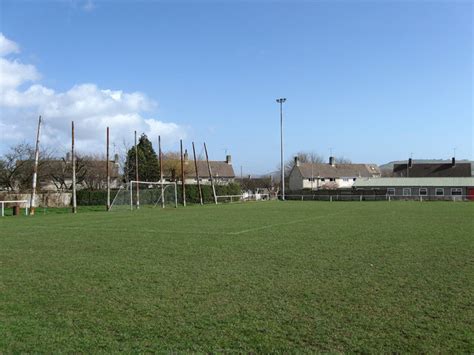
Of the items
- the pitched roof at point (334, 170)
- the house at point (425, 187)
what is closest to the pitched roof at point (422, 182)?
the house at point (425, 187)

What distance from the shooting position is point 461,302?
6.44m

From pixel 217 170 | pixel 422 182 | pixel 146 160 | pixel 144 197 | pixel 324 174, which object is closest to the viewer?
pixel 144 197

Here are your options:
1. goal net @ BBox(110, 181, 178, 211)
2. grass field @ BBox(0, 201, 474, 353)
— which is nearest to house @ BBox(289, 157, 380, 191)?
goal net @ BBox(110, 181, 178, 211)

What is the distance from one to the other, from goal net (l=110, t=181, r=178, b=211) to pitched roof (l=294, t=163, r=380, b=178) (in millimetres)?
53577

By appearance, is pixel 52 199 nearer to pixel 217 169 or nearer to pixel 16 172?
pixel 16 172

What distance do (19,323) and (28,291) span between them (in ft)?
6.07

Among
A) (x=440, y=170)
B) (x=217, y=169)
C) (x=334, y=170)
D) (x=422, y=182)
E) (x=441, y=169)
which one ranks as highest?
(x=217, y=169)

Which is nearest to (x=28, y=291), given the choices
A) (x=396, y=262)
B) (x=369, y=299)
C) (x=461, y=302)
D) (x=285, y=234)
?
(x=369, y=299)

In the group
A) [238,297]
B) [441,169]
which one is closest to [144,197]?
[238,297]

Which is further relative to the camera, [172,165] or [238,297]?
[172,165]

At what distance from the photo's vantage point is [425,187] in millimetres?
66938

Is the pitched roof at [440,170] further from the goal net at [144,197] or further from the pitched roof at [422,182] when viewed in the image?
the goal net at [144,197]

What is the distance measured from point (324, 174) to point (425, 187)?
1238 inches

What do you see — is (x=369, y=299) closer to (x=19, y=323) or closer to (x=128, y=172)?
(x=19, y=323)
